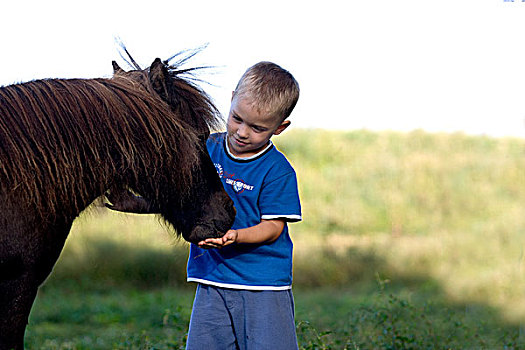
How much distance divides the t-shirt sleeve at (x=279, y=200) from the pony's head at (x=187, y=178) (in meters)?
0.17

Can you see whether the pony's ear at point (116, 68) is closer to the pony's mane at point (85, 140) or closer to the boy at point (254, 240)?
the pony's mane at point (85, 140)

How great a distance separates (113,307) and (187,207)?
5712mm

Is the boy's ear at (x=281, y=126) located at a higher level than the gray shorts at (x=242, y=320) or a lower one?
higher

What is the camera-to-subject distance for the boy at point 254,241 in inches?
103

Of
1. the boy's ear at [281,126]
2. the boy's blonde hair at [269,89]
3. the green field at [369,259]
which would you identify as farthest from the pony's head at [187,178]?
the green field at [369,259]

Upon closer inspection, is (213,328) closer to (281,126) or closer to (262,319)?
(262,319)

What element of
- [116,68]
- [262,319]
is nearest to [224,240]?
[262,319]

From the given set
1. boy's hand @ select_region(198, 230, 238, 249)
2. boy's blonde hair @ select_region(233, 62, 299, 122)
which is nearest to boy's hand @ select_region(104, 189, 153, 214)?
boy's hand @ select_region(198, 230, 238, 249)

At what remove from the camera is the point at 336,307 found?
25.8 feet

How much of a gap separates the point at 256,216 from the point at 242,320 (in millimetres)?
495

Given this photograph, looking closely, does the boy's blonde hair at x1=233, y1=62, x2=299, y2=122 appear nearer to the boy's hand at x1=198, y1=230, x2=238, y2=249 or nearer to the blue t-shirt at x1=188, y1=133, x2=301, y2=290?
the blue t-shirt at x1=188, y1=133, x2=301, y2=290

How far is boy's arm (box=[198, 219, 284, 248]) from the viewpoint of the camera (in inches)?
101

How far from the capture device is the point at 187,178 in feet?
8.26

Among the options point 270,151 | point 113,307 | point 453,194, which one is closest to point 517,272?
point 453,194
